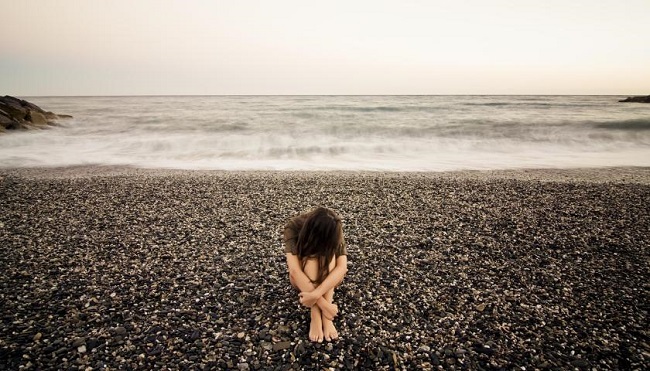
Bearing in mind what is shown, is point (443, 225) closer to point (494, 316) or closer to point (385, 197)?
point (385, 197)

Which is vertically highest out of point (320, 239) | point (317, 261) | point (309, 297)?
point (320, 239)

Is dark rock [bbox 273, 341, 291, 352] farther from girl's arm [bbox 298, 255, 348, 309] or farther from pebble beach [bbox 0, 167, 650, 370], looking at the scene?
girl's arm [bbox 298, 255, 348, 309]

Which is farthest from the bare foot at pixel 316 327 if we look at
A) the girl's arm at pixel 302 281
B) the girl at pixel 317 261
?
the girl's arm at pixel 302 281

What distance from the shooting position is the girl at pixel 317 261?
3.54 meters

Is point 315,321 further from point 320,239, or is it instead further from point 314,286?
point 320,239

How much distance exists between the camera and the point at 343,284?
4887 millimetres

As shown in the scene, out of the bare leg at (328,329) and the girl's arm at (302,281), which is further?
the bare leg at (328,329)

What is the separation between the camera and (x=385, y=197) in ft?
29.8

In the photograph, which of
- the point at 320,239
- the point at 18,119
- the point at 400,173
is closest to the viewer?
the point at 320,239

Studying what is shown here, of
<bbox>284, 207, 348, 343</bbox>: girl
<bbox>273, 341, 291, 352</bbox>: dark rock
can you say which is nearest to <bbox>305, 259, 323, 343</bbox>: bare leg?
<bbox>284, 207, 348, 343</bbox>: girl

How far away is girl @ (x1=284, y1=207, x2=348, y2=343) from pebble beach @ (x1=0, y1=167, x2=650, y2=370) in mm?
271

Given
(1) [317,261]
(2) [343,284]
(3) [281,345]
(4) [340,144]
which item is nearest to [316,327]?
(3) [281,345]

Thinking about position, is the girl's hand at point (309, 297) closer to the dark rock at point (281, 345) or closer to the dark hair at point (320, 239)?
the dark hair at point (320, 239)

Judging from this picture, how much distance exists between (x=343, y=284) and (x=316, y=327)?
1.21m
